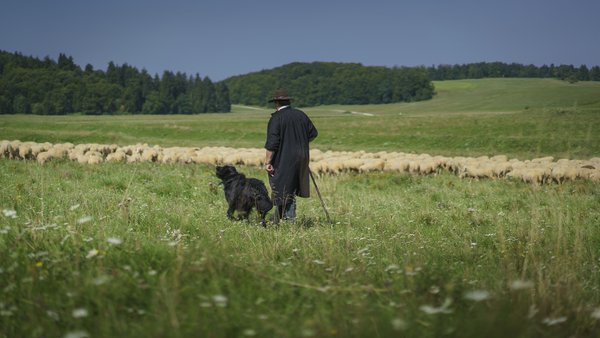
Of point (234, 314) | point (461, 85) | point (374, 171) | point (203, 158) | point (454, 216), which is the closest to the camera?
point (234, 314)

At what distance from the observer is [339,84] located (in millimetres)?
146375

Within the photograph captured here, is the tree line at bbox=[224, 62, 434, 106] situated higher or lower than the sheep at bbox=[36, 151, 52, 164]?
higher

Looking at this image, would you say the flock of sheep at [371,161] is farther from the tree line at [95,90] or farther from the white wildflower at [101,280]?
the tree line at [95,90]

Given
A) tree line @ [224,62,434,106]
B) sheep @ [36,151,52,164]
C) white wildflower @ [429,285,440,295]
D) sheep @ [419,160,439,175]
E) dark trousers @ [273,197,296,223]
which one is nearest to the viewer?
white wildflower @ [429,285,440,295]

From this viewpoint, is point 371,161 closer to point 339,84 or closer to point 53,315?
point 53,315

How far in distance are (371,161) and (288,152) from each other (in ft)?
35.9

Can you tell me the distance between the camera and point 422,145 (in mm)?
31922

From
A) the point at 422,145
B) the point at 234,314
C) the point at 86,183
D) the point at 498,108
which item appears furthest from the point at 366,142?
the point at 498,108

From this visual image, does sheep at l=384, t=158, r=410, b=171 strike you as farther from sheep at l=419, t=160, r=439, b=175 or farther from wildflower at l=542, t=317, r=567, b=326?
wildflower at l=542, t=317, r=567, b=326

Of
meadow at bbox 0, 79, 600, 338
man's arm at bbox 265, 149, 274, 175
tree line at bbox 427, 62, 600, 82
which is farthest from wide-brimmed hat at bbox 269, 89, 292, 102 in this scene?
tree line at bbox 427, 62, 600, 82

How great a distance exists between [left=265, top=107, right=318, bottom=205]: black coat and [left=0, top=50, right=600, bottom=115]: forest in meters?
99.5

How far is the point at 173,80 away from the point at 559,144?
120317 mm

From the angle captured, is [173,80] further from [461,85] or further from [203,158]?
[203,158]

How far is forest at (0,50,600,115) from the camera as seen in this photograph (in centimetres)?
10956
